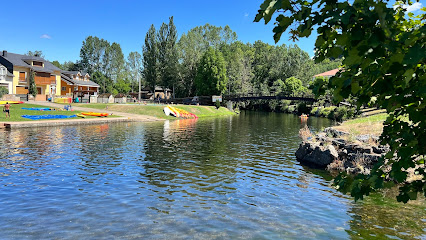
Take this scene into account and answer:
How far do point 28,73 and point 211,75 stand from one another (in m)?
50.8

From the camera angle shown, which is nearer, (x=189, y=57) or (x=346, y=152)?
(x=346, y=152)

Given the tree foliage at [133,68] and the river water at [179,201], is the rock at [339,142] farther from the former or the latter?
the tree foliage at [133,68]

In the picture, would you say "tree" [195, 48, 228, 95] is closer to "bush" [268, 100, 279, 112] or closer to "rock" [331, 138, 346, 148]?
"bush" [268, 100, 279, 112]

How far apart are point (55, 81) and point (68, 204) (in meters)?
88.3

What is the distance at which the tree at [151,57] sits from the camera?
102438 millimetres

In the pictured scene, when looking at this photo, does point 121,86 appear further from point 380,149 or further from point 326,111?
point 380,149

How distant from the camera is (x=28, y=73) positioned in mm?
78688

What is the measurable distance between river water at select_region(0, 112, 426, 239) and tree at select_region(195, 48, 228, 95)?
75560mm

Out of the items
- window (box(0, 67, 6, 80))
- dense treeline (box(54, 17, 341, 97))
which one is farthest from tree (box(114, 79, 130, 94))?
window (box(0, 67, 6, 80))

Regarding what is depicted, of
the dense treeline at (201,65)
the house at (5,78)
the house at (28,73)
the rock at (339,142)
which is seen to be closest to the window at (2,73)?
the house at (5,78)

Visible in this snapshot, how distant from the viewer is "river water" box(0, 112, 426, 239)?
10406 mm

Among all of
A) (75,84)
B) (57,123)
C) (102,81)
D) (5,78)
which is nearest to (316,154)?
(57,123)

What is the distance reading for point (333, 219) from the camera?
1179cm

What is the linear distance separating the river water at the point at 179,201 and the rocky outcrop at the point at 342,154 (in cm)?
145
